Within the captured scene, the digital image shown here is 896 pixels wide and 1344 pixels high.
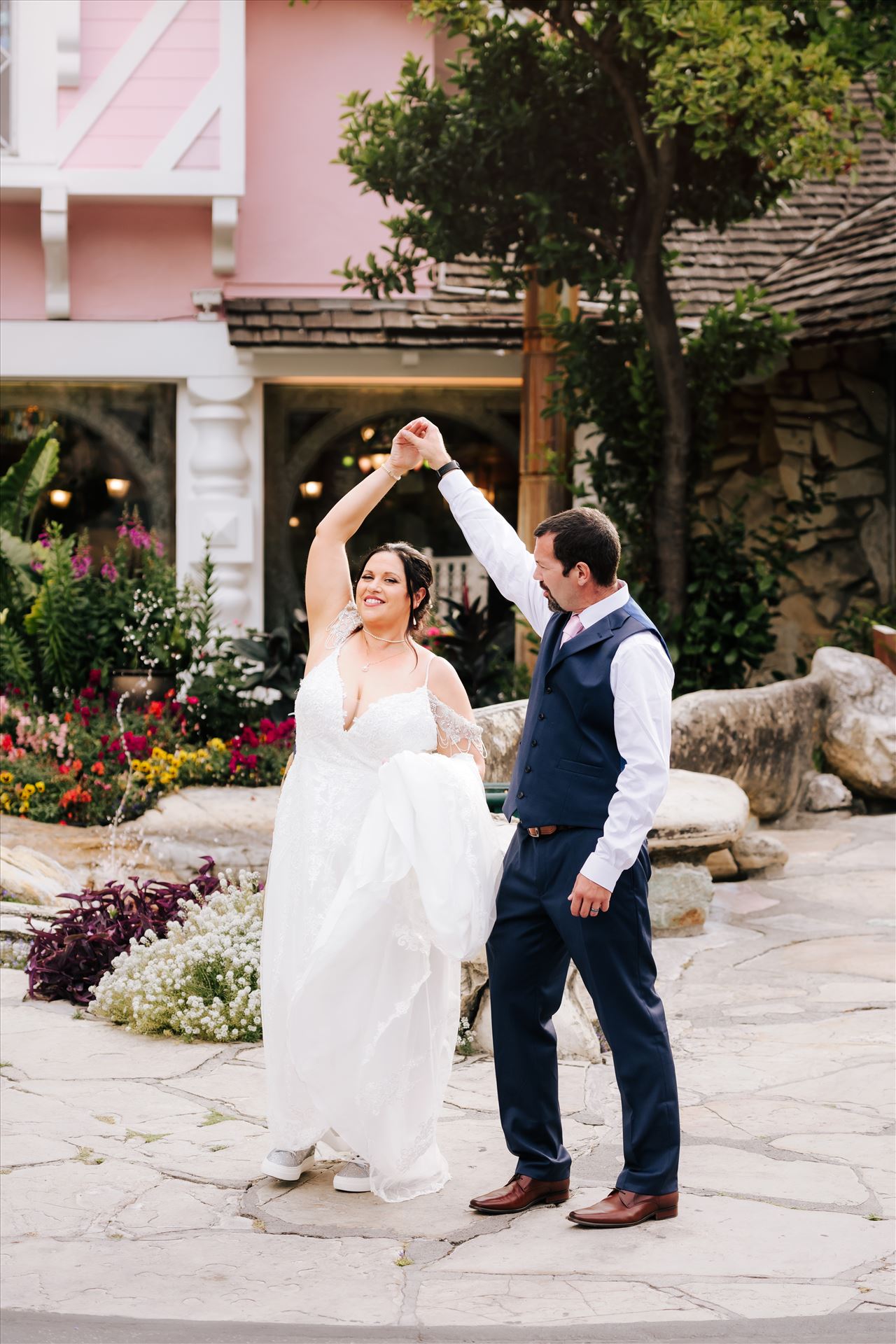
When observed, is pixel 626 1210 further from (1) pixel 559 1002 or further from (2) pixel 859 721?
(2) pixel 859 721

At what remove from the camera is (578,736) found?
3.93 meters

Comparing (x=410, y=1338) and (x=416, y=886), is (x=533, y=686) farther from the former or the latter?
(x=410, y=1338)

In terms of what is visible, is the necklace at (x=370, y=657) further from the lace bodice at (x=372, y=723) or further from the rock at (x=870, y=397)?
the rock at (x=870, y=397)

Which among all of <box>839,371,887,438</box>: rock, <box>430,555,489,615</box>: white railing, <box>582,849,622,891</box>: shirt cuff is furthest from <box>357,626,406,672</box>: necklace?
<box>839,371,887,438</box>: rock

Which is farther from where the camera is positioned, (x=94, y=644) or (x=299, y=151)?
(x=299, y=151)

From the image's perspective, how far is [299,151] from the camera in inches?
476

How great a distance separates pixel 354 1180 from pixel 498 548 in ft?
5.84

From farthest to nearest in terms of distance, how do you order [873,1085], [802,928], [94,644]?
1. [94,644]
2. [802,928]
3. [873,1085]

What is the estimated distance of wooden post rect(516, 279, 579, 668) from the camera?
10609 millimetres

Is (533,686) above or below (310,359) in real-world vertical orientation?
below

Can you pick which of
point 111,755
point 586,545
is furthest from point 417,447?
point 111,755

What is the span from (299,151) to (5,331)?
267 centimetres

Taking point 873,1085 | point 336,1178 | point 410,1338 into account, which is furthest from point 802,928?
point 410,1338

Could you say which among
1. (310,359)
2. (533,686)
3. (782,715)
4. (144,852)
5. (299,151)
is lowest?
(144,852)
